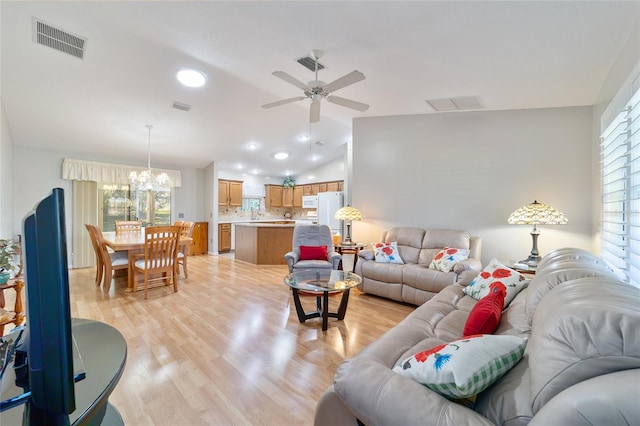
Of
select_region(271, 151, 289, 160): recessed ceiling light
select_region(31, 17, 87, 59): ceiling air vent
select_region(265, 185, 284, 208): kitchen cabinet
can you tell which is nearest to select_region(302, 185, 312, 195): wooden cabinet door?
select_region(265, 185, 284, 208): kitchen cabinet

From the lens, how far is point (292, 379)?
193 cm

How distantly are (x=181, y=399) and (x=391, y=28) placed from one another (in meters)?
3.25

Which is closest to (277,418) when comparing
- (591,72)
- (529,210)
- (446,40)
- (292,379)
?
(292,379)

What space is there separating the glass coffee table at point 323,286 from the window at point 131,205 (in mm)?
5230

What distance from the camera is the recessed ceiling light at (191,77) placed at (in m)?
3.45

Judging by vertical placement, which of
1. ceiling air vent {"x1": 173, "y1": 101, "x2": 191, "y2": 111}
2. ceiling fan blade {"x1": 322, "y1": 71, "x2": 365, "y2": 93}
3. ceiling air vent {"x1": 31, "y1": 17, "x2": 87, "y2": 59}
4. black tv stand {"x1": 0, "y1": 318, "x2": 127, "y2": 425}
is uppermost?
ceiling air vent {"x1": 31, "y1": 17, "x2": 87, "y2": 59}

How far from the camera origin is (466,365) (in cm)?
93

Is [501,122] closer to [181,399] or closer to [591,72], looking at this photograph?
[591,72]

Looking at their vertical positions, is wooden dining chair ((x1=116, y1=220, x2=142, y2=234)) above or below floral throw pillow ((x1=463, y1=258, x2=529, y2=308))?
above

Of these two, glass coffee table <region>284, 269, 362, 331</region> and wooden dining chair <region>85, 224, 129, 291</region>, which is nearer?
glass coffee table <region>284, 269, 362, 331</region>

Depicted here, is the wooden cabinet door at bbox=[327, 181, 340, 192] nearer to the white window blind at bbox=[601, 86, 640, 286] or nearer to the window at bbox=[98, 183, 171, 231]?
the window at bbox=[98, 183, 171, 231]

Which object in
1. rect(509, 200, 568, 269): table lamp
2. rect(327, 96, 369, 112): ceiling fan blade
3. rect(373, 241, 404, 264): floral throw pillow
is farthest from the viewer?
rect(373, 241, 404, 264): floral throw pillow

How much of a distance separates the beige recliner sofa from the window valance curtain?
21.8 ft

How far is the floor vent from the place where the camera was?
3.54 meters
